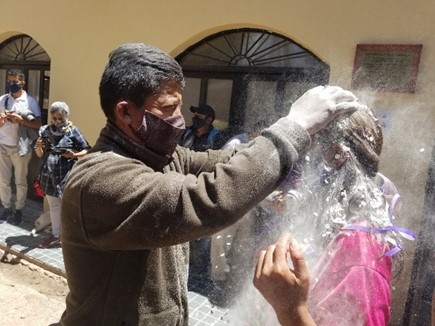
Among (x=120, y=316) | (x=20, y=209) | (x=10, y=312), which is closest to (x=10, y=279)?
(x=10, y=312)

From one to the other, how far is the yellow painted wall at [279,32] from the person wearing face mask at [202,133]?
0.90 metres

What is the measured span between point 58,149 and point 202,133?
1834 millimetres

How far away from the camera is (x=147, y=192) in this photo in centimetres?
113

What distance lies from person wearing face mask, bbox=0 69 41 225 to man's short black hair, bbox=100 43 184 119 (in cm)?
493

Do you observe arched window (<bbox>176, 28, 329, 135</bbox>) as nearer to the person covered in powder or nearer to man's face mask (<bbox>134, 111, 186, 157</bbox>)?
the person covered in powder

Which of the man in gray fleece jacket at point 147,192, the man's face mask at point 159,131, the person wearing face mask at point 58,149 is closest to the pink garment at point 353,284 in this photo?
the man in gray fleece jacket at point 147,192

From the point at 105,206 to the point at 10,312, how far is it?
3.33m

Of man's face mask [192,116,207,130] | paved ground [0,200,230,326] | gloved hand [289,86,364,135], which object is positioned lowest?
paved ground [0,200,230,326]

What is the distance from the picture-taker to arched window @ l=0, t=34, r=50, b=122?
6707mm

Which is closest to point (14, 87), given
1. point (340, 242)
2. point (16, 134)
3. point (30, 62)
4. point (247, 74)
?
point (16, 134)

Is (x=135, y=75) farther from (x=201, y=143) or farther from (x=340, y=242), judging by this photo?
(x=201, y=143)

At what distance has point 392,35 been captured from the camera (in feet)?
10.7

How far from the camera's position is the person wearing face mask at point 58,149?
4.95 meters

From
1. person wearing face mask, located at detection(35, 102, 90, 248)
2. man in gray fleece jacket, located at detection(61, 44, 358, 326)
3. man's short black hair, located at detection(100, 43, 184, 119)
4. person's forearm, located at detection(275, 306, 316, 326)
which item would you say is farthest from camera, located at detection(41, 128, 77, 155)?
person's forearm, located at detection(275, 306, 316, 326)
